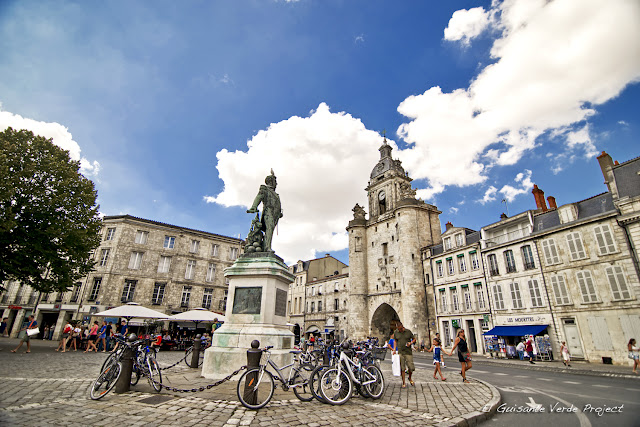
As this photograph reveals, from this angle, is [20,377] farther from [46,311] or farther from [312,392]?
[46,311]

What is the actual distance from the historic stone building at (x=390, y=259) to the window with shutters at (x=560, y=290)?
11.4 meters

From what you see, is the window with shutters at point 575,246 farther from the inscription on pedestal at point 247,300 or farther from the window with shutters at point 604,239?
the inscription on pedestal at point 247,300

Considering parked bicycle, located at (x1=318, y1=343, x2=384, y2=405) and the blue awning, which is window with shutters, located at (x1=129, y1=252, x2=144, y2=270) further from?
the blue awning

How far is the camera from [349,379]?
17.4ft

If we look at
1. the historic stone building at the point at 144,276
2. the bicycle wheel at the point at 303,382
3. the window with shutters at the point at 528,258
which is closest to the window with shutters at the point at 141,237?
the historic stone building at the point at 144,276

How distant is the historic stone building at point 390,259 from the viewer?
30.0 metres

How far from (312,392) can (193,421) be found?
204 centimetres

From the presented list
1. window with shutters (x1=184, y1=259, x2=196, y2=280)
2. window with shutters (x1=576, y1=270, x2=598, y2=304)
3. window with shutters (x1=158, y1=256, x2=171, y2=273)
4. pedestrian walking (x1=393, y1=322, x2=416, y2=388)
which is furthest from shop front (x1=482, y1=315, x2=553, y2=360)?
window with shutters (x1=158, y1=256, x2=171, y2=273)

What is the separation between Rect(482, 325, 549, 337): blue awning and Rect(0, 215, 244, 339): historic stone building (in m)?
25.0

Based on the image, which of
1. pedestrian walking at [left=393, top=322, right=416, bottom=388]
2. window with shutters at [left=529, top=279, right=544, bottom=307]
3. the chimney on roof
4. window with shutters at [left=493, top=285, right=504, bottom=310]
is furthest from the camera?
the chimney on roof

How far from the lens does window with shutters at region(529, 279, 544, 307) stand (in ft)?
66.2

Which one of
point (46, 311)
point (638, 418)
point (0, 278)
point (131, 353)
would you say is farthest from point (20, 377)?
point (46, 311)

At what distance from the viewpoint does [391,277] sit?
3366 cm

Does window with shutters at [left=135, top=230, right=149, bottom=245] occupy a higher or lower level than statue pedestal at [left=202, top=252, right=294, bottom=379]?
higher
